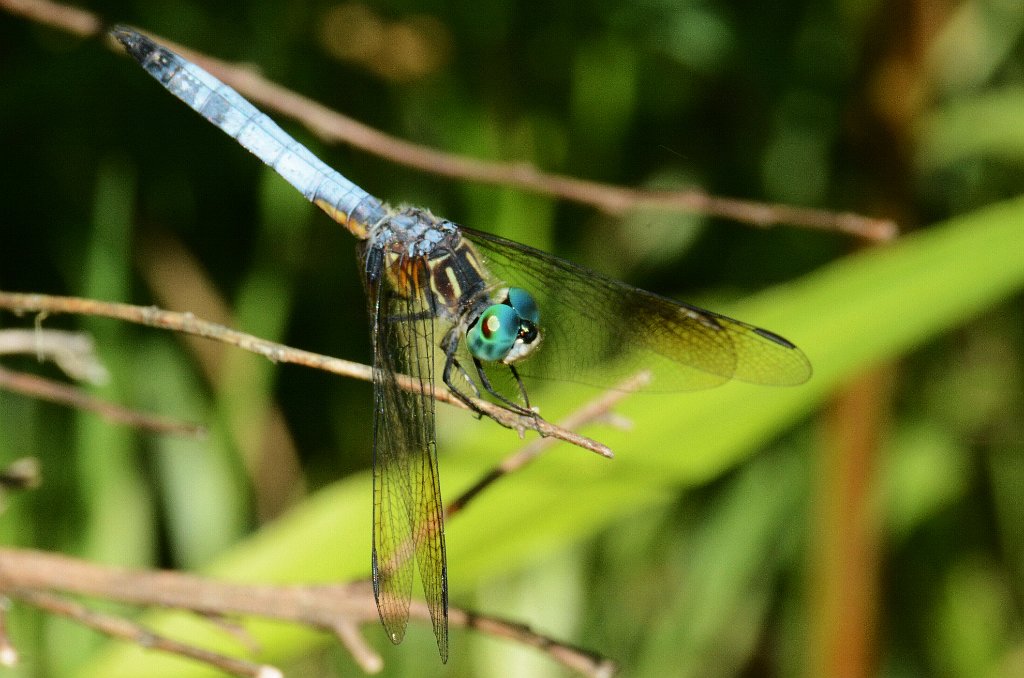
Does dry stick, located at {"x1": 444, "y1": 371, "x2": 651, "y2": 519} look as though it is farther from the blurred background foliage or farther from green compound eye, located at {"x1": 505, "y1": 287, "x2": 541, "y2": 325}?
the blurred background foliage

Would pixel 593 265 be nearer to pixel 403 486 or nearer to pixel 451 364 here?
pixel 451 364

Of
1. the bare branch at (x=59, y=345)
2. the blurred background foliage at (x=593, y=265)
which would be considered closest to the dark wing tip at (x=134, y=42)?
the bare branch at (x=59, y=345)

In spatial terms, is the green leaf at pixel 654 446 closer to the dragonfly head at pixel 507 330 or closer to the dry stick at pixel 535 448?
the dragonfly head at pixel 507 330

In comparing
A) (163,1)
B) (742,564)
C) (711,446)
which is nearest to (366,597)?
(711,446)

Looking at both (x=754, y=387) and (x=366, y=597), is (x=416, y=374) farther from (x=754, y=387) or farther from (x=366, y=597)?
(x=754, y=387)

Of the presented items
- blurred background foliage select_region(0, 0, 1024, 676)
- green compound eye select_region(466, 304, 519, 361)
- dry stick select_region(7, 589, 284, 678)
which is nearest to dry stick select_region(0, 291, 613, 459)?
dry stick select_region(7, 589, 284, 678)

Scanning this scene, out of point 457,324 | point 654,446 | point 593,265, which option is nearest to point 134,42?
point 457,324
